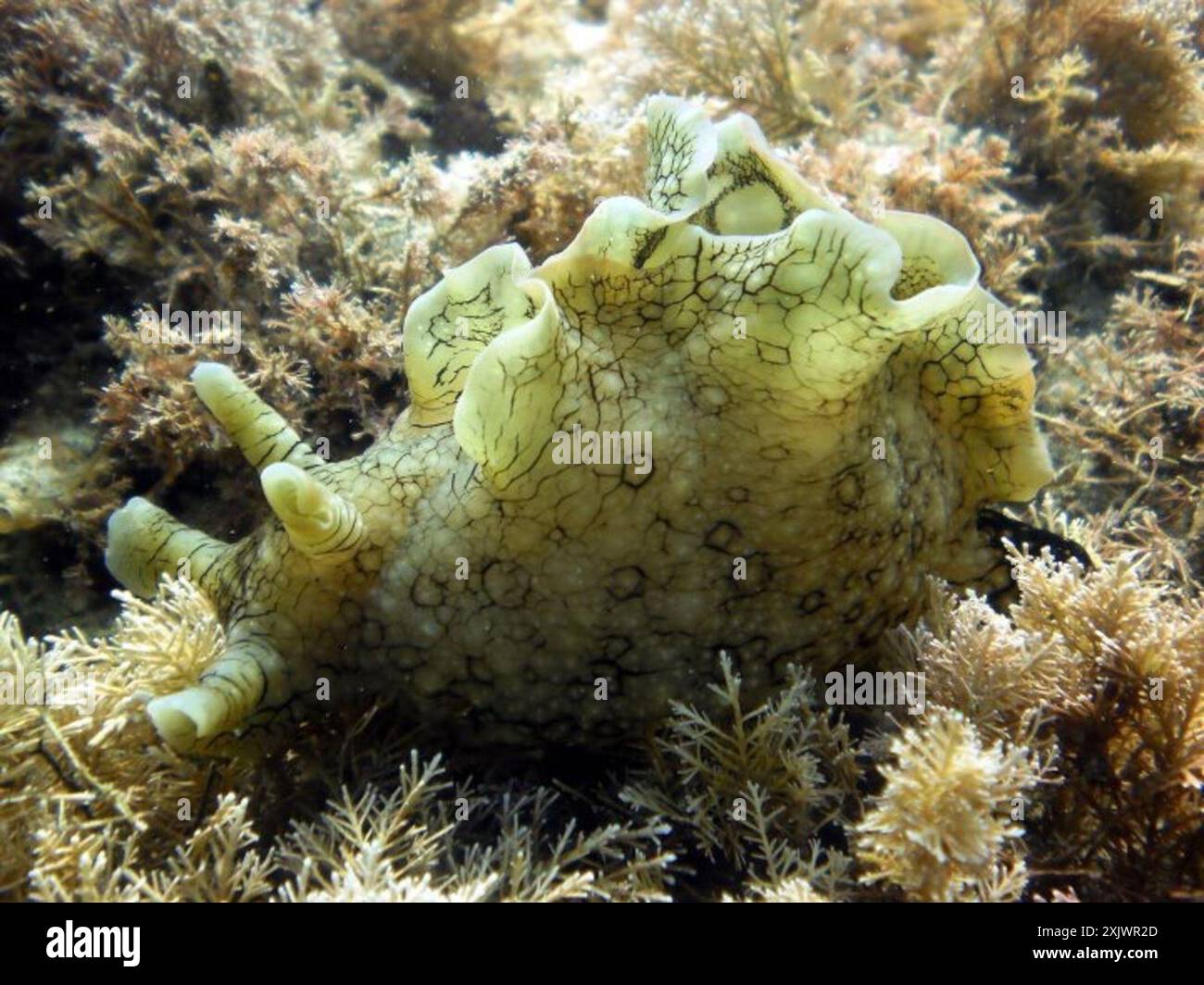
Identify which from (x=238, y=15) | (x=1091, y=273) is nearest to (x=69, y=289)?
(x=238, y=15)

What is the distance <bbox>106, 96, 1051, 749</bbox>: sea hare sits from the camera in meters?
2.24

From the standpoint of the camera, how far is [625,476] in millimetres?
2402

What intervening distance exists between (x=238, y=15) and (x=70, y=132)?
1007 millimetres

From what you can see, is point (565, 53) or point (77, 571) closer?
point (77, 571)

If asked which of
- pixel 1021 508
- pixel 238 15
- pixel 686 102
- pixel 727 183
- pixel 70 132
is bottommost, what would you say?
pixel 1021 508

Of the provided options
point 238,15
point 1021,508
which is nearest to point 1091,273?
point 1021,508

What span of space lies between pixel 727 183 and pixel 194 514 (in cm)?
268

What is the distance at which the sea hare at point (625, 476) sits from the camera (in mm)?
2244

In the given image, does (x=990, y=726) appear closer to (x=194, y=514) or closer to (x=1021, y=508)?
(x=1021, y=508)

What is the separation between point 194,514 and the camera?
11.8 feet

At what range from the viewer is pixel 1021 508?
3.66m
